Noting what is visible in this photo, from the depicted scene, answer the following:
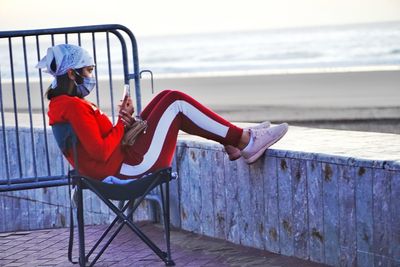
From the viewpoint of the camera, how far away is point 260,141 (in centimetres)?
641

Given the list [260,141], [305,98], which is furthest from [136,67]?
[305,98]

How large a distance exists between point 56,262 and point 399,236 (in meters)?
2.24

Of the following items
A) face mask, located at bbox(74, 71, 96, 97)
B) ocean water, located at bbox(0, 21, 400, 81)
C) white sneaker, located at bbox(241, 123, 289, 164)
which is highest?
face mask, located at bbox(74, 71, 96, 97)

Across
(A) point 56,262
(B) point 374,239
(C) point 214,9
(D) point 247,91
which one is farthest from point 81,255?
(C) point 214,9

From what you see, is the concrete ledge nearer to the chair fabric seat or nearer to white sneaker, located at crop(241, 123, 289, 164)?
white sneaker, located at crop(241, 123, 289, 164)

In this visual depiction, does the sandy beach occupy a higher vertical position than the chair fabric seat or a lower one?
lower

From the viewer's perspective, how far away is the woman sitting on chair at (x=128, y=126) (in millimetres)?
6195

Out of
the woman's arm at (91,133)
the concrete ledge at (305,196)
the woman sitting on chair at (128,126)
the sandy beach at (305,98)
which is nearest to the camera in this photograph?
the concrete ledge at (305,196)

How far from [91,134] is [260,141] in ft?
3.36

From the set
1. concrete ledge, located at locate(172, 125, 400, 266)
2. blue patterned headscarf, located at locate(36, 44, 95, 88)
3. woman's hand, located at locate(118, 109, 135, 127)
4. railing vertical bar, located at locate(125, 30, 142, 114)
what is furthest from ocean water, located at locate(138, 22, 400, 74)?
blue patterned headscarf, located at locate(36, 44, 95, 88)

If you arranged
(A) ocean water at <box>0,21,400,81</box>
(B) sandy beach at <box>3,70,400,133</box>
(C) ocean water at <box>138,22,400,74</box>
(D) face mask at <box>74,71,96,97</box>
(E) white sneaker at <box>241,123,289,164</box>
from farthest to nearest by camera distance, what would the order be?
1. (C) ocean water at <box>138,22,400,74</box>
2. (A) ocean water at <box>0,21,400,81</box>
3. (B) sandy beach at <box>3,70,400,133</box>
4. (E) white sneaker at <box>241,123,289,164</box>
5. (D) face mask at <box>74,71,96,97</box>

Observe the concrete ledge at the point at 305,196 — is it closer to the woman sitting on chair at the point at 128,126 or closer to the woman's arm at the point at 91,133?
the woman sitting on chair at the point at 128,126

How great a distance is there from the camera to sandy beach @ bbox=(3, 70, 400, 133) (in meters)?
15.8

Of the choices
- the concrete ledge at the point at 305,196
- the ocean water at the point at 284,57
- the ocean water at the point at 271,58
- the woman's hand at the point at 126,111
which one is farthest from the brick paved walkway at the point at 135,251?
the ocean water at the point at 284,57
